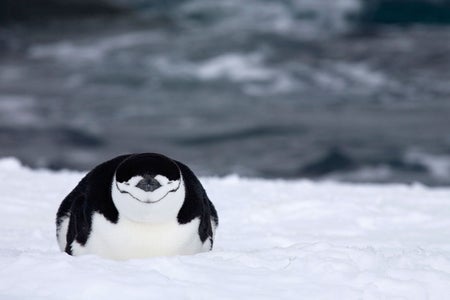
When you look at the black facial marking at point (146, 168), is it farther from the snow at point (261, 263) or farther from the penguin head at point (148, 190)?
the snow at point (261, 263)

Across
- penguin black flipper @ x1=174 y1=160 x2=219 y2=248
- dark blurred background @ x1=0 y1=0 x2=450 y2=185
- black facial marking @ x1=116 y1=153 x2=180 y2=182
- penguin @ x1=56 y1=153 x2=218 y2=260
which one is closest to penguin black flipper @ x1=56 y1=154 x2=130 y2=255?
penguin @ x1=56 y1=153 x2=218 y2=260

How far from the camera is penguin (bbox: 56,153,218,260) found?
371 centimetres

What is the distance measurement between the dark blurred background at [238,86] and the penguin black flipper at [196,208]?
13.2 metres

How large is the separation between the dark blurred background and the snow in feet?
38.3

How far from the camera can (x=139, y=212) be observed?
12.2 ft

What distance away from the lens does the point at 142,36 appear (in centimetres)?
2878

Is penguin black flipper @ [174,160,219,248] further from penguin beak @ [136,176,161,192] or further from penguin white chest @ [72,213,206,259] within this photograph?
penguin beak @ [136,176,161,192]

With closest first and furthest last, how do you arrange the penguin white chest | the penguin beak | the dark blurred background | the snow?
the snow
the penguin beak
the penguin white chest
the dark blurred background

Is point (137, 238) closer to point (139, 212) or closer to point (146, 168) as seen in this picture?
point (139, 212)

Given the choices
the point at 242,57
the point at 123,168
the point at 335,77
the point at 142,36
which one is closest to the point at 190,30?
the point at 142,36

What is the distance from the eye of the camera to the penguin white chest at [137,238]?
381 centimetres

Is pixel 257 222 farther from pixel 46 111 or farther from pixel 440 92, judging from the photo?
pixel 440 92

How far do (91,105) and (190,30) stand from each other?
809 cm

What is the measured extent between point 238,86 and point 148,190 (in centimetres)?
2047
